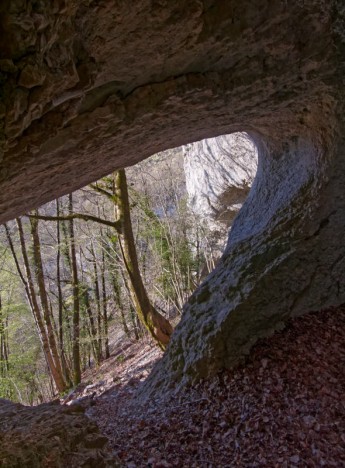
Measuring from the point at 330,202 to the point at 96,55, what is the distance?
3293mm

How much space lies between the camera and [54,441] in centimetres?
245

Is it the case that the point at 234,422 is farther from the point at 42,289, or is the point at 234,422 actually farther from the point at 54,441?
the point at 42,289

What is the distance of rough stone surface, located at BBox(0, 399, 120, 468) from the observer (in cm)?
233

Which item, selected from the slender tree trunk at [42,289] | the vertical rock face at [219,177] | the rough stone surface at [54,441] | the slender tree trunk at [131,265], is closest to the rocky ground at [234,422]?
the rough stone surface at [54,441]

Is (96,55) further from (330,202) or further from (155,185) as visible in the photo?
(155,185)

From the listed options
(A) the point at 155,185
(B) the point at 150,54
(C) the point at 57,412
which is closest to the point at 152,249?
(A) the point at 155,185

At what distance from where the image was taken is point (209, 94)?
294cm

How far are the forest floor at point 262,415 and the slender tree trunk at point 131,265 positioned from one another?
2910 millimetres

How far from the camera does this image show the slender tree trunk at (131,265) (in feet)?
23.4

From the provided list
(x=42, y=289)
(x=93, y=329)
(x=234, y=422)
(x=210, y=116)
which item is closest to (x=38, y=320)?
(x=42, y=289)

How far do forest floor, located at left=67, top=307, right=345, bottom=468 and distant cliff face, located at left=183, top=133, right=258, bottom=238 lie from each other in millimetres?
9403

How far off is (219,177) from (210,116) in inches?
427

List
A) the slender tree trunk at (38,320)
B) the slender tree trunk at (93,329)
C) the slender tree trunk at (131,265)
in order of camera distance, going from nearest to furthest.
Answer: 1. the slender tree trunk at (131,265)
2. the slender tree trunk at (38,320)
3. the slender tree trunk at (93,329)

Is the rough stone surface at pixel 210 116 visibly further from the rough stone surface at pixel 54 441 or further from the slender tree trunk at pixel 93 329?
the slender tree trunk at pixel 93 329
